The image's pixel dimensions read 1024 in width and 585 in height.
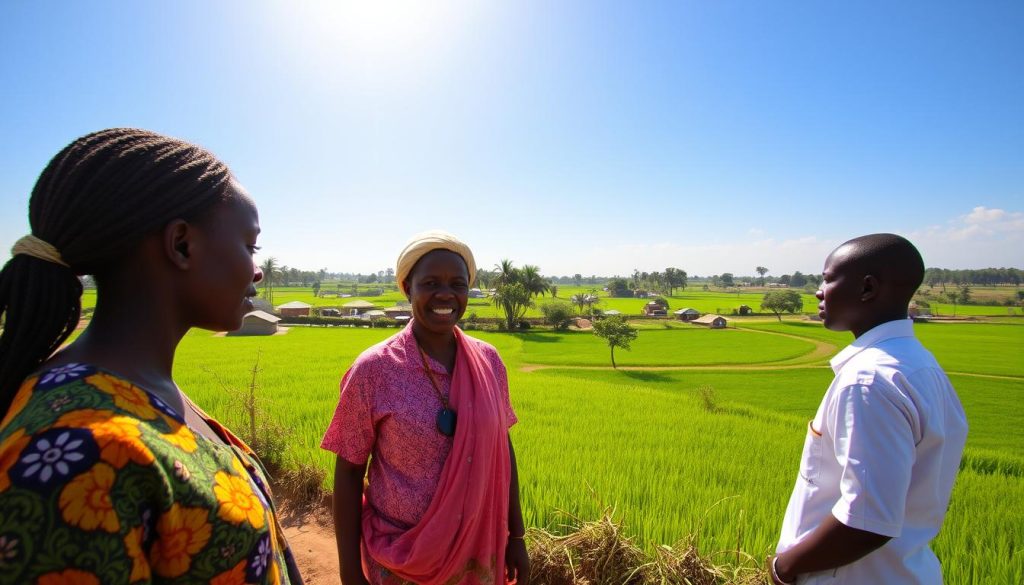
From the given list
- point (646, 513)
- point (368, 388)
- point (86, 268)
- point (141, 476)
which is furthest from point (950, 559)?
point (86, 268)

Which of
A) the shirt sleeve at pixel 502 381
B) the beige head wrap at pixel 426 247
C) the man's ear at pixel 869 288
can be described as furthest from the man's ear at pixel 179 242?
the man's ear at pixel 869 288

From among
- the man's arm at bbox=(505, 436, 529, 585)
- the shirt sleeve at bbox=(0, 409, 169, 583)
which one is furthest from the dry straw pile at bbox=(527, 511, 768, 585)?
the shirt sleeve at bbox=(0, 409, 169, 583)

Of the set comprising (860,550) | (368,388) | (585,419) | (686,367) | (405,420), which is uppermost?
(368,388)

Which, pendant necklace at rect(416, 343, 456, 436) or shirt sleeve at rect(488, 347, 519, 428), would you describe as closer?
pendant necklace at rect(416, 343, 456, 436)

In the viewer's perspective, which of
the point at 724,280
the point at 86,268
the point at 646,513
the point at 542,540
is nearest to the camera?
the point at 86,268

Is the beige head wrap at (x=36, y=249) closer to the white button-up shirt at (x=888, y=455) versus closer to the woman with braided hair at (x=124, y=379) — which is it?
the woman with braided hair at (x=124, y=379)

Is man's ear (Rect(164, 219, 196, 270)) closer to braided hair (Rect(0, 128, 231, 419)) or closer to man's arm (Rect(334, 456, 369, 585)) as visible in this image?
braided hair (Rect(0, 128, 231, 419))

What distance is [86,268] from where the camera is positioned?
108cm

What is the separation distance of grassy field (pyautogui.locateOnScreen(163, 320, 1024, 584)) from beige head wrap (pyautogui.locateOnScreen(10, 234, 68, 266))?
3491 millimetres

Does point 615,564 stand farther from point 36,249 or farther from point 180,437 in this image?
point 36,249

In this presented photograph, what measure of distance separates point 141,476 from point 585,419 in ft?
25.8

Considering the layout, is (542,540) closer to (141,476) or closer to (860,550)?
(860,550)

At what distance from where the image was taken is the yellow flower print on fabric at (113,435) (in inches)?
29.6

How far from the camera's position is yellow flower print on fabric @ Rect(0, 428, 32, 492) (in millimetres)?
672
